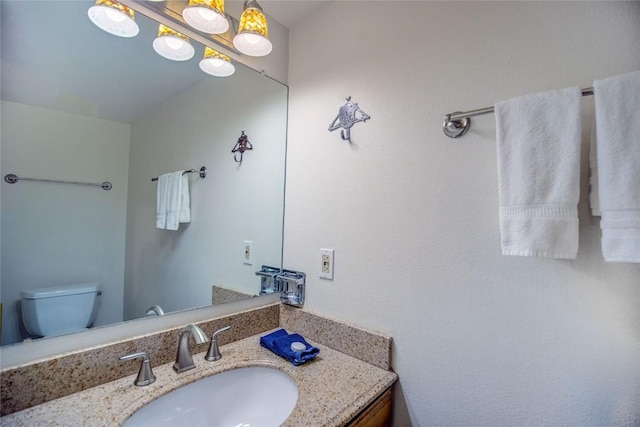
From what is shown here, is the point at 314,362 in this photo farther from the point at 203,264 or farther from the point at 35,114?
the point at 35,114

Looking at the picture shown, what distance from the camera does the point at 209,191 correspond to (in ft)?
4.09

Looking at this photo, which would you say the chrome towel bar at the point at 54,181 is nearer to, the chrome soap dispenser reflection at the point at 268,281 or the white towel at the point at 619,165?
the chrome soap dispenser reflection at the point at 268,281

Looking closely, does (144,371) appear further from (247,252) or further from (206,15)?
(206,15)

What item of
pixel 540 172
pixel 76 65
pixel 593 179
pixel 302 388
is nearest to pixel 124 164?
pixel 76 65

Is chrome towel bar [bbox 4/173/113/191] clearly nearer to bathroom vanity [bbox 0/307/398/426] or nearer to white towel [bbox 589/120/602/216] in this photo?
bathroom vanity [bbox 0/307/398/426]

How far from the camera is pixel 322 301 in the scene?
1.20 meters

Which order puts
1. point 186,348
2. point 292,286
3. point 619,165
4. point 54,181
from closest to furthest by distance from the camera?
point 619,165 < point 54,181 < point 186,348 < point 292,286

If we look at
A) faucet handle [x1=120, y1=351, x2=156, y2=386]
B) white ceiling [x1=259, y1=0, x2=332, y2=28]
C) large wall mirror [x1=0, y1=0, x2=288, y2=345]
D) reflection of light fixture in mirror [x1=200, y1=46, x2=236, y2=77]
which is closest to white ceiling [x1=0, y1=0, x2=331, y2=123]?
large wall mirror [x1=0, y1=0, x2=288, y2=345]

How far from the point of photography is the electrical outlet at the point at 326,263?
1173mm

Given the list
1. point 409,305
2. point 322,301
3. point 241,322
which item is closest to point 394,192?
point 409,305

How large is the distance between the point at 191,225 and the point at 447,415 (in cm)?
117

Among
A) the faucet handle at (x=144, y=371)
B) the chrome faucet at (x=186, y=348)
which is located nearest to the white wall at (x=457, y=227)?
the chrome faucet at (x=186, y=348)

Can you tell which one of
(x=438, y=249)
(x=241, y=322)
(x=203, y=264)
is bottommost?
(x=241, y=322)

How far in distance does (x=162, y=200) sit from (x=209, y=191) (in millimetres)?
216
